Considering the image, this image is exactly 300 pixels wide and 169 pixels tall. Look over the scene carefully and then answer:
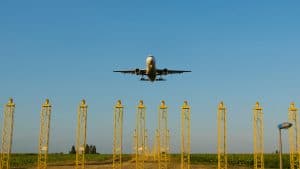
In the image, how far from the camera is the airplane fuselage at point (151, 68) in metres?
73.1

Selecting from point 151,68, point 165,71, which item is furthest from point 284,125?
point 165,71

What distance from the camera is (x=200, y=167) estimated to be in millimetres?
80938

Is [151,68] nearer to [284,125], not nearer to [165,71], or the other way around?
[165,71]

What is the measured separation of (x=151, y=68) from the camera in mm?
73062

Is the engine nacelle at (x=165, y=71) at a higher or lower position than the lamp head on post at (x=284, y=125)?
higher

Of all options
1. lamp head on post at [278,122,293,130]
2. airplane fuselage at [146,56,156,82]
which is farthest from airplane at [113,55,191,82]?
lamp head on post at [278,122,293,130]

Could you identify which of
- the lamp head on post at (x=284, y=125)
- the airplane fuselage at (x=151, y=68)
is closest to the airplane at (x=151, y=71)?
the airplane fuselage at (x=151, y=68)

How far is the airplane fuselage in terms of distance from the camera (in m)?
73.1

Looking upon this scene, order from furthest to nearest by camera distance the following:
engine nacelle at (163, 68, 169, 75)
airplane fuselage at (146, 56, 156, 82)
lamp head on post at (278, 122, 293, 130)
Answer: engine nacelle at (163, 68, 169, 75) → airplane fuselage at (146, 56, 156, 82) → lamp head on post at (278, 122, 293, 130)

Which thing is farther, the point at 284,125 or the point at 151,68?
the point at 151,68

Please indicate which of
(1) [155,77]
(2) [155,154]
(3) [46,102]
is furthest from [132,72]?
(3) [46,102]

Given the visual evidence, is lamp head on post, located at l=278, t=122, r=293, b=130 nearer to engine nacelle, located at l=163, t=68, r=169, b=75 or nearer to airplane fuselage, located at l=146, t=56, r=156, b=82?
airplane fuselage, located at l=146, t=56, r=156, b=82

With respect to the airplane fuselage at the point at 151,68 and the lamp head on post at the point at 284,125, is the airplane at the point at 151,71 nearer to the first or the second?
the airplane fuselage at the point at 151,68

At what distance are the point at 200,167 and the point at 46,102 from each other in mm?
34663
